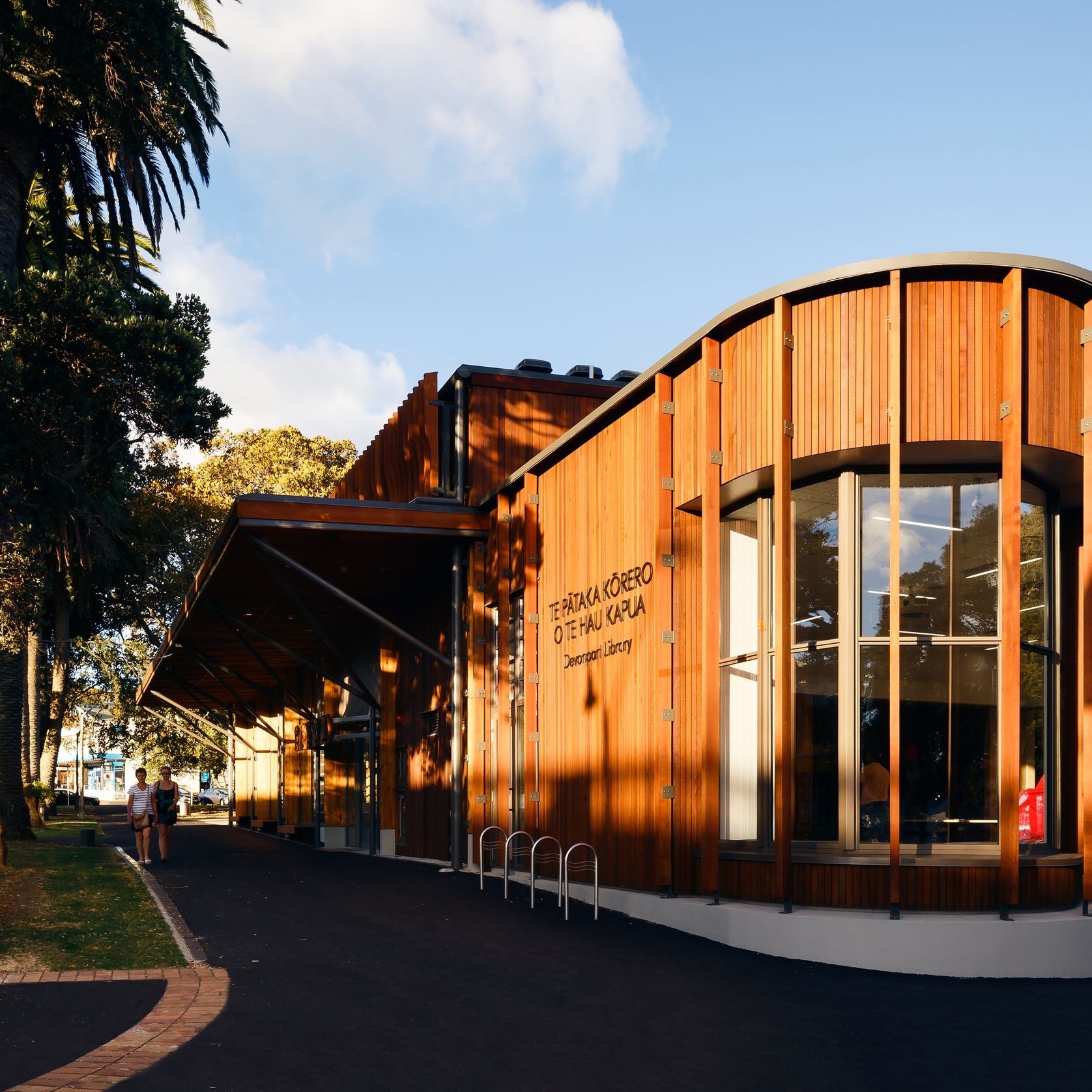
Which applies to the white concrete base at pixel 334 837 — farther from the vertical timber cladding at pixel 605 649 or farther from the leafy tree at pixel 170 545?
the vertical timber cladding at pixel 605 649

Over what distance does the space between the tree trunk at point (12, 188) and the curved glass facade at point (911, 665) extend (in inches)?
463

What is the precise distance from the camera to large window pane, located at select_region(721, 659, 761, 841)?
40.2 ft

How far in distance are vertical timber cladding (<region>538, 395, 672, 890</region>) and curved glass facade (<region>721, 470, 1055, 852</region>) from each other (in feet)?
5.04

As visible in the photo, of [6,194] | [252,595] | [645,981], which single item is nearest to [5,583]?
[6,194]

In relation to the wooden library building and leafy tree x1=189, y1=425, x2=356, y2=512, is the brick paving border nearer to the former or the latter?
the wooden library building

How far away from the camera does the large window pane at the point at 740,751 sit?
40.2 feet

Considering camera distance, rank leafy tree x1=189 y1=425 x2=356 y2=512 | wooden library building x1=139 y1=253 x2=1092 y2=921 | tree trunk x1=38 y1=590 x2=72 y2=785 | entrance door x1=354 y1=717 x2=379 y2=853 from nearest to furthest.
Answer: wooden library building x1=139 y1=253 x2=1092 y2=921, entrance door x1=354 y1=717 x2=379 y2=853, tree trunk x1=38 y1=590 x2=72 y2=785, leafy tree x1=189 y1=425 x2=356 y2=512

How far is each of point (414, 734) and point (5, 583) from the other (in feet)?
26.4

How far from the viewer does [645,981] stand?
9.38 m

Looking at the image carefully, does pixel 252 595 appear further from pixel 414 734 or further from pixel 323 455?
pixel 323 455

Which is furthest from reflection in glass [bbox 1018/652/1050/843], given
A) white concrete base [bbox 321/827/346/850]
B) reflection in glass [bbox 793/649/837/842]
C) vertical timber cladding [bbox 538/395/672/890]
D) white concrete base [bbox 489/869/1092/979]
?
white concrete base [bbox 321/827/346/850]

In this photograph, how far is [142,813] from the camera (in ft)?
67.9

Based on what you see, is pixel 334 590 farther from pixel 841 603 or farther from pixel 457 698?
pixel 841 603

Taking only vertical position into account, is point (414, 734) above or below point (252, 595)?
below
